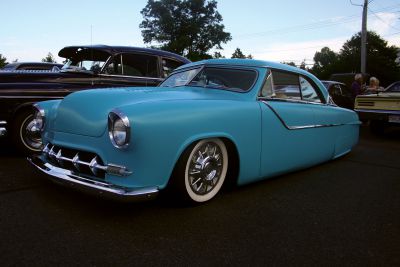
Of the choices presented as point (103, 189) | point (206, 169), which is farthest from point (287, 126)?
point (103, 189)

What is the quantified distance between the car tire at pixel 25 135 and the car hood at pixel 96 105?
1721 millimetres

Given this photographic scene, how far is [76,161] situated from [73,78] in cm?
290

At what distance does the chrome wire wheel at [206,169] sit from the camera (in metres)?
2.84

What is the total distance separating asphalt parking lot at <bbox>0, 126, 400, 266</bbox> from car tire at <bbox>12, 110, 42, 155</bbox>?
33.2 inches

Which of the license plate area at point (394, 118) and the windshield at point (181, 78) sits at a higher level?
the windshield at point (181, 78)

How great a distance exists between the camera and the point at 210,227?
2561 mm

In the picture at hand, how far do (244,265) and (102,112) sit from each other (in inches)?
57.9

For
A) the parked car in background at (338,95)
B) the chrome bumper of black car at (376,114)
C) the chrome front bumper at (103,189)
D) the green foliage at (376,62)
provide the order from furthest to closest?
the green foliage at (376,62) → the parked car in background at (338,95) → the chrome bumper of black car at (376,114) → the chrome front bumper at (103,189)

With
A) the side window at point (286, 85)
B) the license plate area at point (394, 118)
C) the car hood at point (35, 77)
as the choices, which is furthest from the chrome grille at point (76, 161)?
the license plate area at point (394, 118)

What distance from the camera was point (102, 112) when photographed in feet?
8.98

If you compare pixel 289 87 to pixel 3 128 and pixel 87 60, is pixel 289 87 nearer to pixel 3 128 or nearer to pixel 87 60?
pixel 87 60

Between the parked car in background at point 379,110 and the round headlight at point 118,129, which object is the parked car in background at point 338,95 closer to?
the parked car in background at point 379,110

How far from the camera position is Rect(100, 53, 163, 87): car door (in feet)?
17.8

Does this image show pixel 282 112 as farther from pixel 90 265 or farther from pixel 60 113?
pixel 90 265
